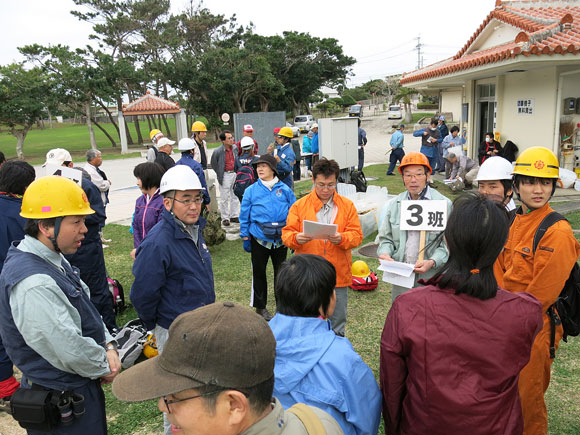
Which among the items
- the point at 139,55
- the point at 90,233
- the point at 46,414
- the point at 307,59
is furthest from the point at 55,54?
the point at 46,414

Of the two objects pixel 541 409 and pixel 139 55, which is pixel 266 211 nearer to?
pixel 541 409

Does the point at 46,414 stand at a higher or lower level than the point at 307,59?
lower

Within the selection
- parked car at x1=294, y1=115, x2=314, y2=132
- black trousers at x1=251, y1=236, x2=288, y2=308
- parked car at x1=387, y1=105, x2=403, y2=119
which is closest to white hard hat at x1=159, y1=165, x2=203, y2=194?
black trousers at x1=251, y1=236, x2=288, y2=308

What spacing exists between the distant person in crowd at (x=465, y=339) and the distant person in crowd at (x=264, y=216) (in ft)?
10.2

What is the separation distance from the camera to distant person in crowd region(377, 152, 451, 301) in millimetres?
3496

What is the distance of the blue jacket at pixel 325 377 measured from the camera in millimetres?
1712

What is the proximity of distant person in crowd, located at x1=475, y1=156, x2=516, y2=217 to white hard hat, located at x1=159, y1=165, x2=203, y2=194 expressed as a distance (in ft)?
7.26

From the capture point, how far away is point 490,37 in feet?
44.5

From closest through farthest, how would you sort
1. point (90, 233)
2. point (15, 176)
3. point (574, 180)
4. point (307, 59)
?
point (15, 176) < point (90, 233) < point (574, 180) < point (307, 59)

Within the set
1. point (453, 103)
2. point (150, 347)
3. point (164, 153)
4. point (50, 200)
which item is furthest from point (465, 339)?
point (453, 103)

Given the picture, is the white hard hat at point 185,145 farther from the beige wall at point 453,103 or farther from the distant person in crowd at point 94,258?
the beige wall at point 453,103

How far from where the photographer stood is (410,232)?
3562mm

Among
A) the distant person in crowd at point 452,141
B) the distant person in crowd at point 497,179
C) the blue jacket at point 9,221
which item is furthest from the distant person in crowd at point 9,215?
the distant person in crowd at point 452,141

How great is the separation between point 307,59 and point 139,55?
1621 cm
